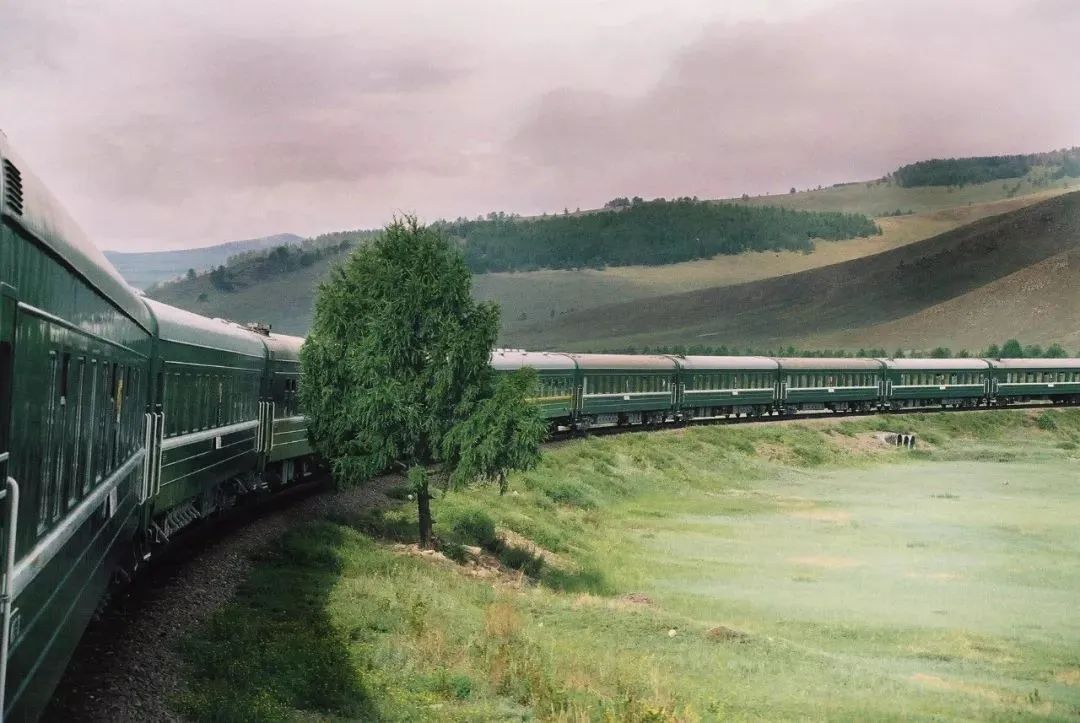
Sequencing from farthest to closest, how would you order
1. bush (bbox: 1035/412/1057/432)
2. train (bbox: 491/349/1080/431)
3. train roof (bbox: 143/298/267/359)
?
bush (bbox: 1035/412/1057/432) → train (bbox: 491/349/1080/431) → train roof (bbox: 143/298/267/359)

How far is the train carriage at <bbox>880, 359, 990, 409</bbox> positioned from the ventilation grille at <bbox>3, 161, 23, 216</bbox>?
8135 centimetres

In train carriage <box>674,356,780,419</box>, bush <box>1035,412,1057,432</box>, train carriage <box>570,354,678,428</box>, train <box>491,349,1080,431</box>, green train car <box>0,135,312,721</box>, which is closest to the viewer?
green train car <box>0,135,312,721</box>

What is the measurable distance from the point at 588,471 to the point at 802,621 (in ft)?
71.6

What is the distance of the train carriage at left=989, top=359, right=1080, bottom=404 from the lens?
3728 inches

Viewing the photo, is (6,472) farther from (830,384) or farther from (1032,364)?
(1032,364)

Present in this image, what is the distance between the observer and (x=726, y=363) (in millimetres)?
71312

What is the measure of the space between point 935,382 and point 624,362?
37.0 metres

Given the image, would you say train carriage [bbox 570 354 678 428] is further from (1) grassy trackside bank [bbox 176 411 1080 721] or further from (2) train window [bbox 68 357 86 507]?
(2) train window [bbox 68 357 86 507]

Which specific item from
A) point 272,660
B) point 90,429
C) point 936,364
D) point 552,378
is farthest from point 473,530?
point 936,364

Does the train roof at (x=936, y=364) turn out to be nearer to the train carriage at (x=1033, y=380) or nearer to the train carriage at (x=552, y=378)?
the train carriage at (x=1033, y=380)

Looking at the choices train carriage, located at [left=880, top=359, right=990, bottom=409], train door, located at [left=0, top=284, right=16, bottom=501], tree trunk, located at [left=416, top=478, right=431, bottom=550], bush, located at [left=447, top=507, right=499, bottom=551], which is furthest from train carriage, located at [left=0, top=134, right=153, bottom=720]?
train carriage, located at [left=880, top=359, right=990, bottom=409]

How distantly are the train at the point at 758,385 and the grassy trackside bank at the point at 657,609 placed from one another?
8.13ft

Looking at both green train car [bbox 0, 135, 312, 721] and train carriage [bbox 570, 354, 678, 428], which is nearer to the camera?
green train car [bbox 0, 135, 312, 721]

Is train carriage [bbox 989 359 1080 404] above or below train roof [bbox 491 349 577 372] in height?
above
